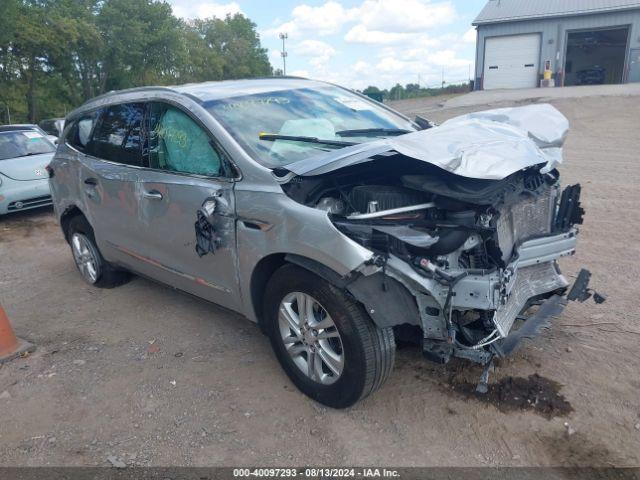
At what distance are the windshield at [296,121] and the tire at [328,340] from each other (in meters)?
0.82

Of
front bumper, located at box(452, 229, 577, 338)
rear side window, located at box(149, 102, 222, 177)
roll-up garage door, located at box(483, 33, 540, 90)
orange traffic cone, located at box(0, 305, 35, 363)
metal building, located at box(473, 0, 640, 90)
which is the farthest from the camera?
roll-up garage door, located at box(483, 33, 540, 90)

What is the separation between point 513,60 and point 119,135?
29.5 m

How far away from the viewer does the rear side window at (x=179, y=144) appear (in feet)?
11.5

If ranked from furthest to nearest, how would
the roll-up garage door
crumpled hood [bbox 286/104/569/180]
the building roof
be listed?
the roll-up garage door < the building roof < crumpled hood [bbox 286/104/569/180]

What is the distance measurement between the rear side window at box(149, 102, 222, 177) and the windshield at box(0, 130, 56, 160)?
6702 millimetres

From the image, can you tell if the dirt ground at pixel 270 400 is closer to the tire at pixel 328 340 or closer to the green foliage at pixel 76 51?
the tire at pixel 328 340

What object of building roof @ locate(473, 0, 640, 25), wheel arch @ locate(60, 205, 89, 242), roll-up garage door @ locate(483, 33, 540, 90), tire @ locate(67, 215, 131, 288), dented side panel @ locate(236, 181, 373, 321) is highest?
building roof @ locate(473, 0, 640, 25)

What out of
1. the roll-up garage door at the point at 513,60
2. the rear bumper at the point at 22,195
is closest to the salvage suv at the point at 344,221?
the rear bumper at the point at 22,195

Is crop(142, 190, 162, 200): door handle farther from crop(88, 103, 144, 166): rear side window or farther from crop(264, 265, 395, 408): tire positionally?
crop(264, 265, 395, 408): tire

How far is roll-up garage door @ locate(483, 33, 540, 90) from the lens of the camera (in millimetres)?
28984

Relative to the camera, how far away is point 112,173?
4367mm

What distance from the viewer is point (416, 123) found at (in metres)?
4.67

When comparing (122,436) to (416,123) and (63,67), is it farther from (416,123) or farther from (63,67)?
(63,67)

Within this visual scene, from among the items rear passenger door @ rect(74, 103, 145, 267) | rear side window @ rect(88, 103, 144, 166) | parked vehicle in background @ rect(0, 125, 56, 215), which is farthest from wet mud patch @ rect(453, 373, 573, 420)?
parked vehicle in background @ rect(0, 125, 56, 215)
